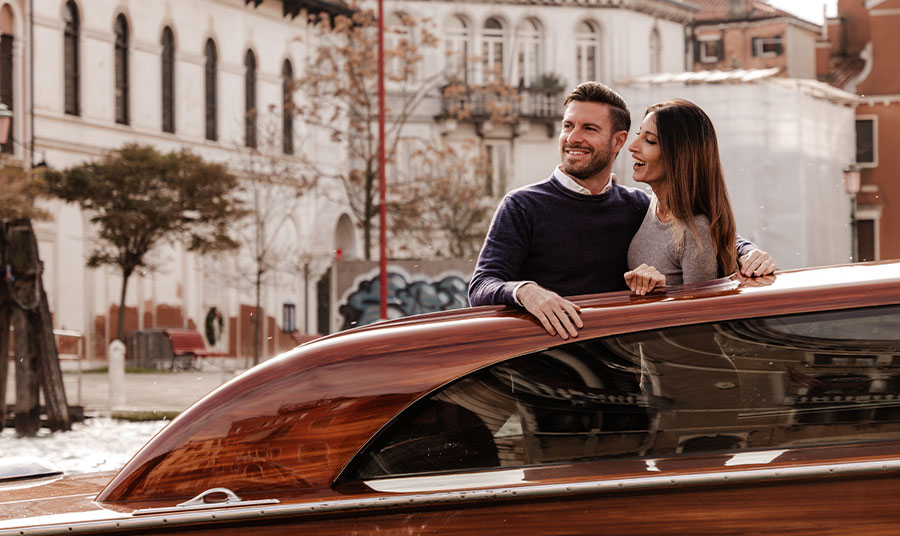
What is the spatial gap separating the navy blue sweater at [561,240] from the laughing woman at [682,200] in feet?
0.31

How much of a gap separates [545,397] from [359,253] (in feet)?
138

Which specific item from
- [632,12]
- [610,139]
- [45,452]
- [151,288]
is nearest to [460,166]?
[151,288]

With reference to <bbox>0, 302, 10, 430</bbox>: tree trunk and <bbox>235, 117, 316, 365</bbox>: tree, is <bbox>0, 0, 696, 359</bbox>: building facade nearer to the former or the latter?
<bbox>235, 117, 316, 365</bbox>: tree

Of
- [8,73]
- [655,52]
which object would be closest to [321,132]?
[8,73]

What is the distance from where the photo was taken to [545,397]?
3217mm

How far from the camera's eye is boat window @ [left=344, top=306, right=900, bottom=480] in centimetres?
313

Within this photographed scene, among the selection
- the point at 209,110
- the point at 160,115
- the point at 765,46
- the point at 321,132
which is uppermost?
the point at 765,46

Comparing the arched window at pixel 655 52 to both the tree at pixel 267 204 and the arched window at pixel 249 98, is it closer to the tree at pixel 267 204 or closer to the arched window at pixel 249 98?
the tree at pixel 267 204

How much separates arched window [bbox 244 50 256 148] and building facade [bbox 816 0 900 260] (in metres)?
21.7

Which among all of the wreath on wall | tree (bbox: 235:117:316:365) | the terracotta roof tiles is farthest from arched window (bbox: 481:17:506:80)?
the wreath on wall

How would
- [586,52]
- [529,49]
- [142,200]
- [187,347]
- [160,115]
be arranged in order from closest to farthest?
[142,200] → [187,347] → [160,115] → [529,49] → [586,52]

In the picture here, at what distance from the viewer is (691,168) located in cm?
418

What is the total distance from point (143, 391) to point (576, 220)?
20.8 meters

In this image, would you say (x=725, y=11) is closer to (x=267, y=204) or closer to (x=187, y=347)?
(x=267, y=204)
